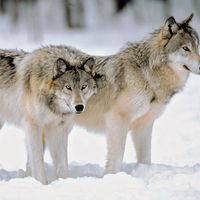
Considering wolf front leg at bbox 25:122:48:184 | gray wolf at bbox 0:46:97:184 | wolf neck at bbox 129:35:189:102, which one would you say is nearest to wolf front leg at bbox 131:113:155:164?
wolf neck at bbox 129:35:189:102

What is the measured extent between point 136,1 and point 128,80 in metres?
19.0

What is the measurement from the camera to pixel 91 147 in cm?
896

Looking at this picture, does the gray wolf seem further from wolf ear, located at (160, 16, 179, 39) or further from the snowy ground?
wolf ear, located at (160, 16, 179, 39)

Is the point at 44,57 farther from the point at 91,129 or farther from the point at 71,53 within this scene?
the point at 91,129

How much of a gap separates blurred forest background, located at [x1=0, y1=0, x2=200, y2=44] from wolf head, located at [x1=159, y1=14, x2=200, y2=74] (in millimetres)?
15100

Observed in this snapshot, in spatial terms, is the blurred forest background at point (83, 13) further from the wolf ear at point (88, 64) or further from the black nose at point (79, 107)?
the black nose at point (79, 107)

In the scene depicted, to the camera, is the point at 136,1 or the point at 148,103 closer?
the point at 148,103

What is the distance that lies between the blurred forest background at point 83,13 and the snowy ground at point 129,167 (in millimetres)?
11688

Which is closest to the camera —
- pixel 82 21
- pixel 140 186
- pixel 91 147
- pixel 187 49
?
pixel 140 186

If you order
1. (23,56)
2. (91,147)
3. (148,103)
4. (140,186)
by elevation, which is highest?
(23,56)

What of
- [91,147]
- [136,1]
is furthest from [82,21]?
[91,147]

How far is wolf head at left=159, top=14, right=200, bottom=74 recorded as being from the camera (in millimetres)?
6758

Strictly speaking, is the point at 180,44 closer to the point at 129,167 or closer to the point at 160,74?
the point at 160,74

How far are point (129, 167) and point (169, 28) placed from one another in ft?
5.62
